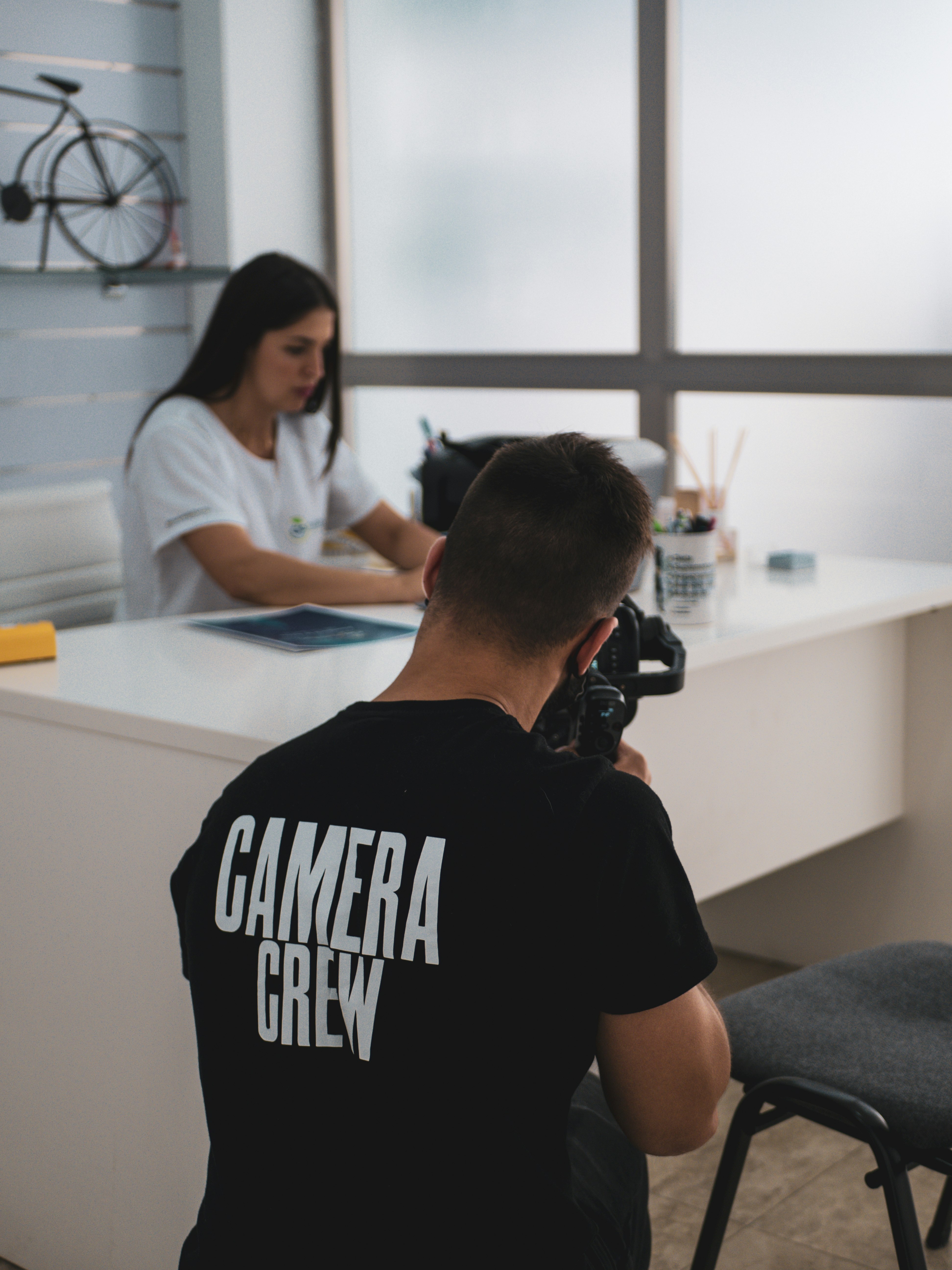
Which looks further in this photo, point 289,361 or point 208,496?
point 289,361

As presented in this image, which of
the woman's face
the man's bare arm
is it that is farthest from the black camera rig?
the woman's face

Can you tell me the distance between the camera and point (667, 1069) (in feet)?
3.05

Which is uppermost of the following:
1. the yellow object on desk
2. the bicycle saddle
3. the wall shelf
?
the bicycle saddle

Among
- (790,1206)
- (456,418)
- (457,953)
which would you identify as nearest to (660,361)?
(456,418)

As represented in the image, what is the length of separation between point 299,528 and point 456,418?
1.49 meters

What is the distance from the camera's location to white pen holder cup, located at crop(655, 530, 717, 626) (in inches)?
78.6

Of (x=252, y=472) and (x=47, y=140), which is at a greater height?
(x=47, y=140)

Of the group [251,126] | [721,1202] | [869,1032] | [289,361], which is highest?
[251,126]

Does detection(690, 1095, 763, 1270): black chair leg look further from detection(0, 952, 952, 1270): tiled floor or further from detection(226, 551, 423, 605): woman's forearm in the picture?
detection(226, 551, 423, 605): woman's forearm

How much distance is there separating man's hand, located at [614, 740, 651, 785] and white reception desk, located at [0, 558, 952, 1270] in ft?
1.21

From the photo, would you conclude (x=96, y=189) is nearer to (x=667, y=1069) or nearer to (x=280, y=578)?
(x=280, y=578)

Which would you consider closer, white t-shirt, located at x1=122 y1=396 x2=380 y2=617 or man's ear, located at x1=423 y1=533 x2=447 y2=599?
man's ear, located at x1=423 y1=533 x2=447 y2=599

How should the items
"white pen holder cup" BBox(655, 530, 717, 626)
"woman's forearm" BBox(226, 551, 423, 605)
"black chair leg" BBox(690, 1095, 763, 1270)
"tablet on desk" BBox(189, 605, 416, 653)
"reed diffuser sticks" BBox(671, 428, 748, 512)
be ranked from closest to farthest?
1. "black chair leg" BBox(690, 1095, 763, 1270)
2. "tablet on desk" BBox(189, 605, 416, 653)
3. "white pen holder cup" BBox(655, 530, 717, 626)
4. "woman's forearm" BBox(226, 551, 423, 605)
5. "reed diffuser sticks" BBox(671, 428, 748, 512)

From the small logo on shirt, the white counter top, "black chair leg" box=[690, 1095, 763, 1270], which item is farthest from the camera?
the small logo on shirt
